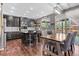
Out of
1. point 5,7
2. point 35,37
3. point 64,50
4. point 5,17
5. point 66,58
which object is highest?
point 5,7

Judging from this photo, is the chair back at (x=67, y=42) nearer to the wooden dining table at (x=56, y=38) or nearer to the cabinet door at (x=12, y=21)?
the wooden dining table at (x=56, y=38)

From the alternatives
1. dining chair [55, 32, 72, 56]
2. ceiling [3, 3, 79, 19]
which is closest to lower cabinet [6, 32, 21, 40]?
ceiling [3, 3, 79, 19]

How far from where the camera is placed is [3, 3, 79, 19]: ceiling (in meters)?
2.17

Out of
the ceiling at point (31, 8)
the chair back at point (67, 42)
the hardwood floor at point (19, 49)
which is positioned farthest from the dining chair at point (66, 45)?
the ceiling at point (31, 8)

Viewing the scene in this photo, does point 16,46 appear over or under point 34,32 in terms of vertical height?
under

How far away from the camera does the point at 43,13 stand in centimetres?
220

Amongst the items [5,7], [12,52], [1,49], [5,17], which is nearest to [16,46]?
[12,52]

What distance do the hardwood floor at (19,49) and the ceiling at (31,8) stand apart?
481 mm

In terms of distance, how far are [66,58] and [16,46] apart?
0.90m

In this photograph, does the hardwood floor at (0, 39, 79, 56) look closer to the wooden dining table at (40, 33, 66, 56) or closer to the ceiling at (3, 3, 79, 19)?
the wooden dining table at (40, 33, 66, 56)

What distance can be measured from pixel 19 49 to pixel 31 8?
29.4 inches

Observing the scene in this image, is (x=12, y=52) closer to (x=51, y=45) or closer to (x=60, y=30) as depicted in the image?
(x=51, y=45)

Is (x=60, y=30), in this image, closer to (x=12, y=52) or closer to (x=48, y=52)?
(x=48, y=52)

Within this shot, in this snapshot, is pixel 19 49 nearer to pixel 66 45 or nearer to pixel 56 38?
Answer: pixel 56 38
